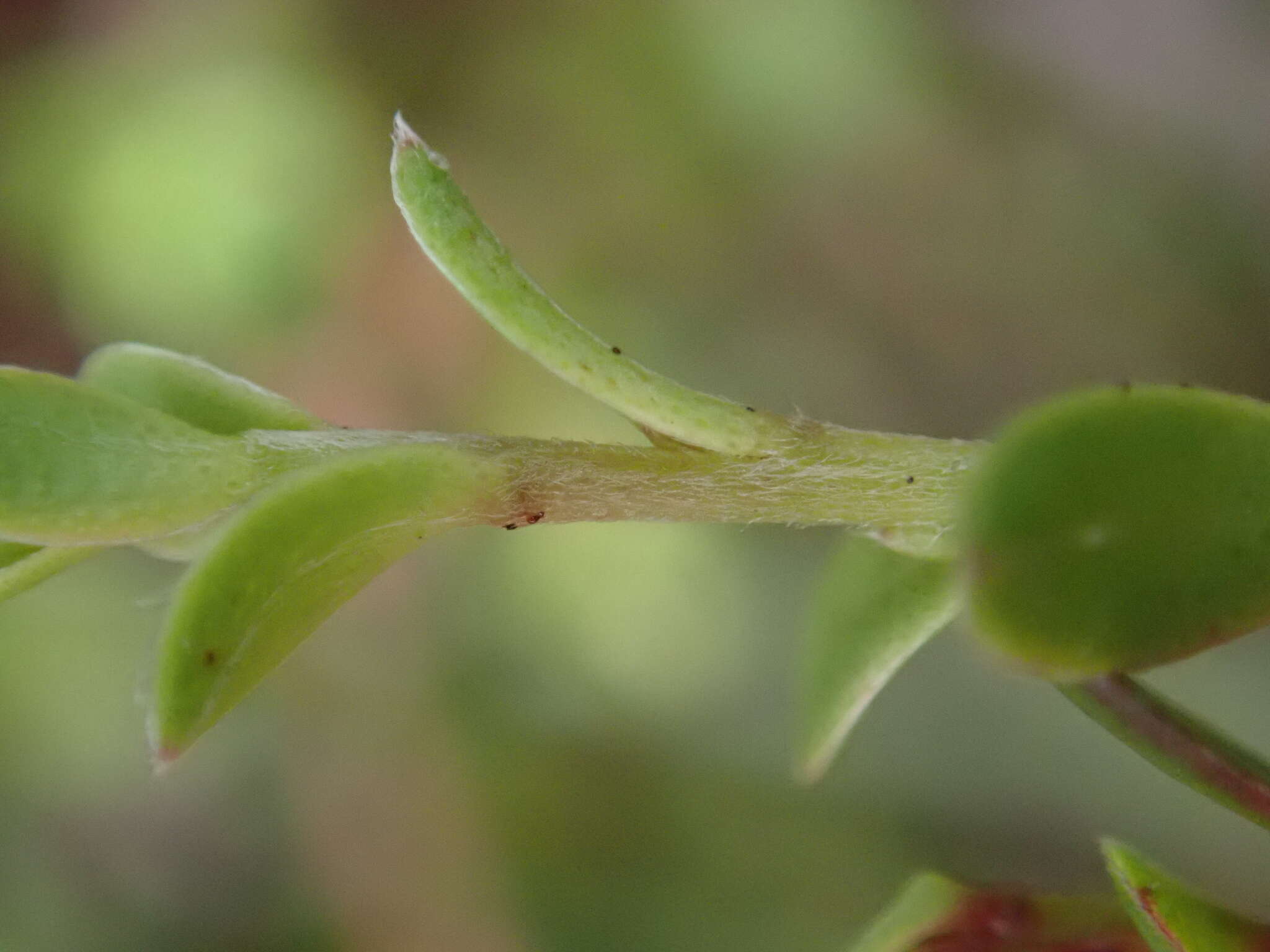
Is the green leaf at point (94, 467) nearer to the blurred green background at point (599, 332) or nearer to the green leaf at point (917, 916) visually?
the green leaf at point (917, 916)

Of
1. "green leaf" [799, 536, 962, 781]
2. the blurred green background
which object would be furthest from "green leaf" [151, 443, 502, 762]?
the blurred green background

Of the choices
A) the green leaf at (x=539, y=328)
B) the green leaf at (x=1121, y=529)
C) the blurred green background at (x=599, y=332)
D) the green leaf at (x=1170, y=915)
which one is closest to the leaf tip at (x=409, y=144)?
the green leaf at (x=539, y=328)

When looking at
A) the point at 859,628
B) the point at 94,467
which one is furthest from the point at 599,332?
the point at 94,467

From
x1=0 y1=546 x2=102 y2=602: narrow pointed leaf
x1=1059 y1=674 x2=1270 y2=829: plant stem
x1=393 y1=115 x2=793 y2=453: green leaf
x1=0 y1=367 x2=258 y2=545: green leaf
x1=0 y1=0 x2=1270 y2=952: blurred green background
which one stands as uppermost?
x1=0 y1=0 x2=1270 y2=952: blurred green background

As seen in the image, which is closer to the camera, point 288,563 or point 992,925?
point 288,563

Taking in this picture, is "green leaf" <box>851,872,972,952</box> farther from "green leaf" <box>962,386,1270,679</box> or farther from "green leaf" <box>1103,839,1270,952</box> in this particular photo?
"green leaf" <box>962,386,1270,679</box>

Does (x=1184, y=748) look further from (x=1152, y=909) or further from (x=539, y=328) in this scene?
(x=539, y=328)

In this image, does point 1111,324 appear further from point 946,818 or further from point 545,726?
point 545,726

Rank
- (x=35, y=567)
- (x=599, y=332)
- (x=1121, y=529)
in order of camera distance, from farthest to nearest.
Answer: (x=599, y=332)
(x=35, y=567)
(x=1121, y=529)
